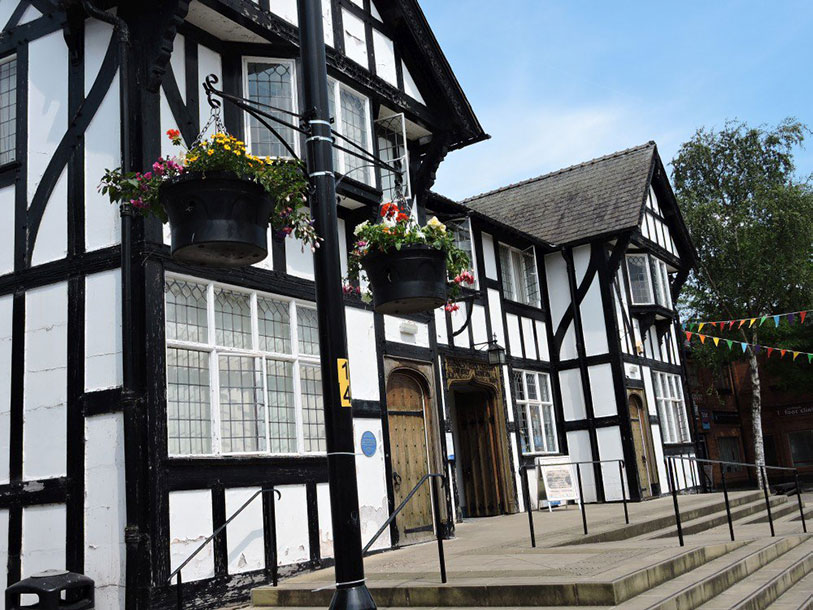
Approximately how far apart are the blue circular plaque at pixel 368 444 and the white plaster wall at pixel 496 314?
699 cm

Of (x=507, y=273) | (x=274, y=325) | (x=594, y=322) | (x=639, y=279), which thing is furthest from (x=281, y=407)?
(x=639, y=279)

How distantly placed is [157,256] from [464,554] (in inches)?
189

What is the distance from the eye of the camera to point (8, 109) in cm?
990

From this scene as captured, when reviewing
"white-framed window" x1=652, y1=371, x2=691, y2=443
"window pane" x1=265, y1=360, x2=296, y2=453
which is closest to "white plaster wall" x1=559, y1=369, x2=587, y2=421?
"white-framed window" x1=652, y1=371, x2=691, y2=443

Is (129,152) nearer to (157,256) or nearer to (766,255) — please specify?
(157,256)

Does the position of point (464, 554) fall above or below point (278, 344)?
below

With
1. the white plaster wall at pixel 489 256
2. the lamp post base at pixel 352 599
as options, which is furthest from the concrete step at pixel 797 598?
the white plaster wall at pixel 489 256

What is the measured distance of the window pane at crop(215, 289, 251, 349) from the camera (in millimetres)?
9320

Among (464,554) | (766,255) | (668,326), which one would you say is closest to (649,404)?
(668,326)

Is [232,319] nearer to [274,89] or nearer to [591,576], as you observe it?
[274,89]

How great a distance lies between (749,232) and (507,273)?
33.3 ft

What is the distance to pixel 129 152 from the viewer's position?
28.1ft

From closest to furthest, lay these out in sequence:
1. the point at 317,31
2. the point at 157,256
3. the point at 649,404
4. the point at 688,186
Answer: the point at 317,31, the point at 157,256, the point at 649,404, the point at 688,186

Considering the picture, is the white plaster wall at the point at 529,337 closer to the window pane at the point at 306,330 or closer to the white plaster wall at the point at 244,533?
the window pane at the point at 306,330
